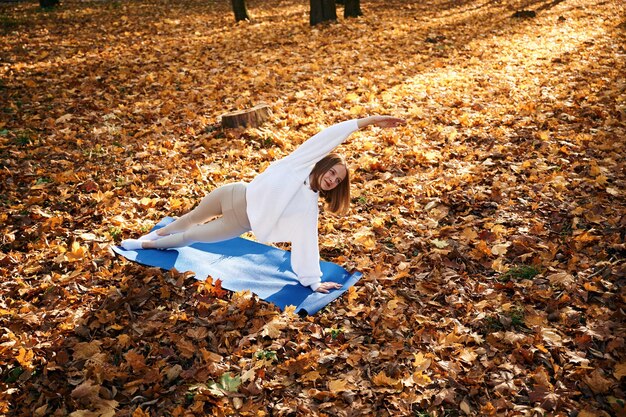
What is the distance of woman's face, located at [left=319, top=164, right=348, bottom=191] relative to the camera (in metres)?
4.23

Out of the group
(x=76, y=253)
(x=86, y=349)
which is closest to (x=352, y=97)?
(x=76, y=253)

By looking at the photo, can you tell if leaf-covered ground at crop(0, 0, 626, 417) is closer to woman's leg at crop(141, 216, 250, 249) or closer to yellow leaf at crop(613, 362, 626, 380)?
yellow leaf at crop(613, 362, 626, 380)

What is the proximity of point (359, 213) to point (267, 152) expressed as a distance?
6.09 ft

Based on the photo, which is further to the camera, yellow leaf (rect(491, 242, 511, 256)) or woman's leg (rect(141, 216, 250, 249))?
yellow leaf (rect(491, 242, 511, 256))

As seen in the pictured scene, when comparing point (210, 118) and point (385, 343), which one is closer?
point (385, 343)

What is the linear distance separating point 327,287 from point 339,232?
1.13 metres

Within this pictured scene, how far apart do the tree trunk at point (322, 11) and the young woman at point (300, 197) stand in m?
10.4

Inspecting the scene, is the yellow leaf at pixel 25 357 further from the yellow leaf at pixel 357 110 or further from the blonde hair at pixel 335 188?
the yellow leaf at pixel 357 110

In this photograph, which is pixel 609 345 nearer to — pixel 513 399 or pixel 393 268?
pixel 513 399

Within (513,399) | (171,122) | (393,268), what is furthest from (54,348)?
(171,122)

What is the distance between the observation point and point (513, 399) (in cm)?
351

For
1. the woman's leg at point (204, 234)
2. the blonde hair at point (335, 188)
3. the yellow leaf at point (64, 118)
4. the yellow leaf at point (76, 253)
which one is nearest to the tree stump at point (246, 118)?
the yellow leaf at point (64, 118)

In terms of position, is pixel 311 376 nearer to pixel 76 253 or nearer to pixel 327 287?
pixel 327 287

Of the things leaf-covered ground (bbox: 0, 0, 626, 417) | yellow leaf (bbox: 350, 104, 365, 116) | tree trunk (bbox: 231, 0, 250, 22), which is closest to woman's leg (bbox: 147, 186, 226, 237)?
leaf-covered ground (bbox: 0, 0, 626, 417)
